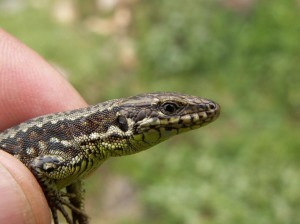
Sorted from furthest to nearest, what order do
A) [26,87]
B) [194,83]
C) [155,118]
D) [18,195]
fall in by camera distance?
[194,83]
[26,87]
[155,118]
[18,195]

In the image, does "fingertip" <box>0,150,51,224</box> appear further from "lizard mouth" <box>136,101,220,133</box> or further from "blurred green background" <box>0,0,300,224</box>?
"blurred green background" <box>0,0,300,224</box>

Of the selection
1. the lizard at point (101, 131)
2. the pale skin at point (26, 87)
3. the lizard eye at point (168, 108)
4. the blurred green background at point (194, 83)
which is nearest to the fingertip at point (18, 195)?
the lizard at point (101, 131)

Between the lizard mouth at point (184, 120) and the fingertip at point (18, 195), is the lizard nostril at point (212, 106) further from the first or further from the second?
the fingertip at point (18, 195)

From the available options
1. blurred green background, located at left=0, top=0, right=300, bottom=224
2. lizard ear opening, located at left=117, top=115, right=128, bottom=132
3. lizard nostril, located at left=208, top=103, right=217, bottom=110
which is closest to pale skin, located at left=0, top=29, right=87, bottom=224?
lizard ear opening, located at left=117, top=115, right=128, bottom=132

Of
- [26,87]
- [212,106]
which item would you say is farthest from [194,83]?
[212,106]

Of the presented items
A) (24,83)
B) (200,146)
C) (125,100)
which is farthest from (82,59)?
(125,100)

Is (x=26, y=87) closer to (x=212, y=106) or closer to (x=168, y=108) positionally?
(x=168, y=108)
